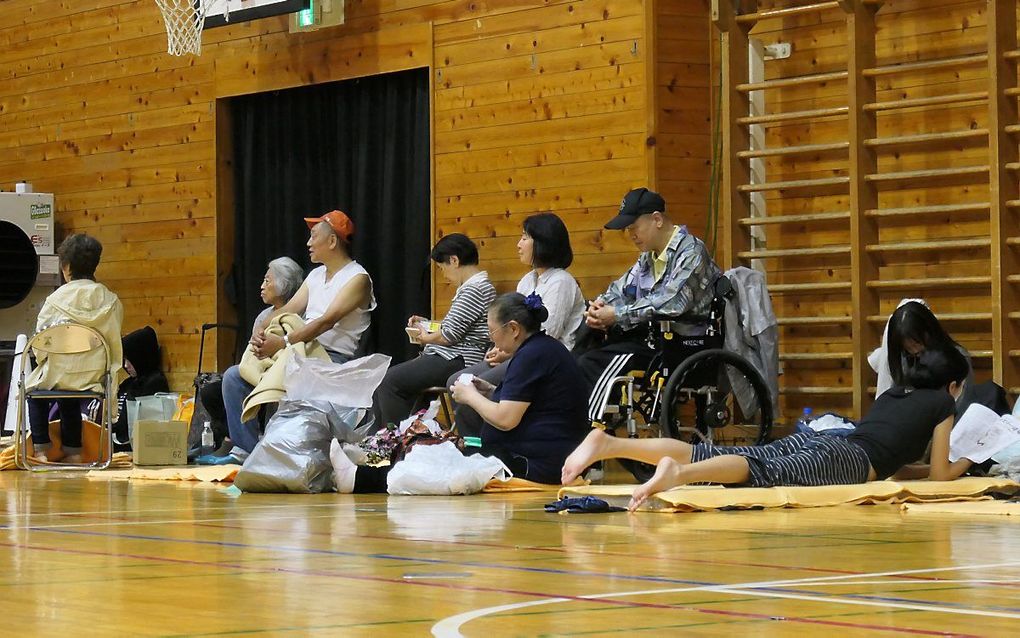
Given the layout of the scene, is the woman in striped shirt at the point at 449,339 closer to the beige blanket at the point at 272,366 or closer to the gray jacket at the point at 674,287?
the beige blanket at the point at 272,366

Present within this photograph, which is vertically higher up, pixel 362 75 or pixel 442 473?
pixel 362 75

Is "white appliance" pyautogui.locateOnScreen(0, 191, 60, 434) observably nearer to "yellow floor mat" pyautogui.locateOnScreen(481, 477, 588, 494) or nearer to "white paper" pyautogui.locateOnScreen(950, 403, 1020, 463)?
"yellow floor mat" pyautogui.locateOnScreen(481, 477, 588, 494)

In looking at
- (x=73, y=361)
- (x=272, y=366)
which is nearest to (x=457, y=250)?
(x=272, y=366)

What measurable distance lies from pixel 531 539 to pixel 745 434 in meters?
2.97

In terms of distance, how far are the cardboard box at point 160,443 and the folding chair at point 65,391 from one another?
0.15 metres

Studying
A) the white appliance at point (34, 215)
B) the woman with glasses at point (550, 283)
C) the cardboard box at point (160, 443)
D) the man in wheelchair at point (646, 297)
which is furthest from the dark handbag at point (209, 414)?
the man in wheelchair at point (646, 297)

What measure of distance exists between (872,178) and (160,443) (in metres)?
3.52

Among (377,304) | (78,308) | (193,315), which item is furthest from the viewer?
(193,315)

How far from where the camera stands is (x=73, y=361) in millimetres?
7371

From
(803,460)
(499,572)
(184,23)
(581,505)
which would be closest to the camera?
(499,572)

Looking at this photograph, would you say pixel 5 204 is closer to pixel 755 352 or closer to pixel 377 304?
pixel 377 304

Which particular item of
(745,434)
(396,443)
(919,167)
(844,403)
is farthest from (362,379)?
(919,167)

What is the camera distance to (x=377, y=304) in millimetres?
8383

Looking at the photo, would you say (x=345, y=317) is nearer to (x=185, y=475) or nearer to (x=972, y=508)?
(x=185, y=475)
